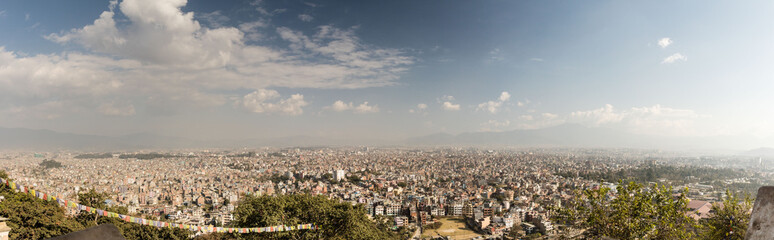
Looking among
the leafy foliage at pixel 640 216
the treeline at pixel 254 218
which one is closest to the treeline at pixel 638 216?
the leafy foliage at pixel 640 216

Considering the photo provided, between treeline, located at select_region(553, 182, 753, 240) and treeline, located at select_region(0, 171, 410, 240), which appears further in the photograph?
treeline, located at select_region(0, 171, 410, 240)

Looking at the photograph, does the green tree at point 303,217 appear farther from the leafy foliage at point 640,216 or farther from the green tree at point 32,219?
the leafy foliage at point 640,216

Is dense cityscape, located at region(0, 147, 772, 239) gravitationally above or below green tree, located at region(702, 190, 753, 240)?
below

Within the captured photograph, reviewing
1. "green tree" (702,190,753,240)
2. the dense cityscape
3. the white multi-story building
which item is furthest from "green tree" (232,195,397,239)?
the white multi-story building

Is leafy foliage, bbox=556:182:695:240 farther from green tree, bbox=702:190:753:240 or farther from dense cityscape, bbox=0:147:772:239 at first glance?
dense cityscape, bbox=0:147:772:239

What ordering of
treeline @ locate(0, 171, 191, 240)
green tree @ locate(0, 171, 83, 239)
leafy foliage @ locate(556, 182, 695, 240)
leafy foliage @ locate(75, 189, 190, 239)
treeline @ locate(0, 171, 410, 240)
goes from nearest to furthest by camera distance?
1. leafy foliage @ locate(556, 182, 695, 240)
2. green tree @ locate(0, 171, 83, 239)
3. treeline @ locate(0, 171, 191, 240)
4. treeline @ locate(0, 171, 410, 240)
5. leafy foliage @ locate(75, 189, 190, 239)

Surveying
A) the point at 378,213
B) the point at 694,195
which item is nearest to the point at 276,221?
the point at 378,213

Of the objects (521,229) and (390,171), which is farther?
(390,171)

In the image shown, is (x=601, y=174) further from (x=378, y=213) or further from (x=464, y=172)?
(x=378, y=213)

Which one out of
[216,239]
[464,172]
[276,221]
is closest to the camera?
[276,221]
